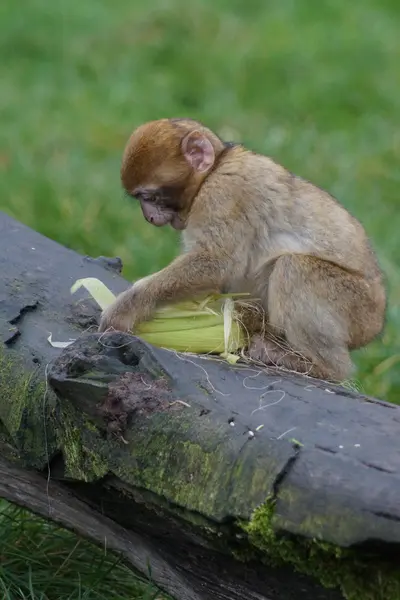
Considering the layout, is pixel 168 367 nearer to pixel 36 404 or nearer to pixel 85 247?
pixel 36 404

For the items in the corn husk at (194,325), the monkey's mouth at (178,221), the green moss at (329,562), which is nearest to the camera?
the green moss at (329,562)

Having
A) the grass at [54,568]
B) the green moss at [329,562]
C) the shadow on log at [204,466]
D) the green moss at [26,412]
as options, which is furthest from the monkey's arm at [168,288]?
the green moss at [329,562]

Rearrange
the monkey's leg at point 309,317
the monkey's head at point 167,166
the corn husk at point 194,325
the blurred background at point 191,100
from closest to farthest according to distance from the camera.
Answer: the corn husk at point 194,325 → the monkey's leg at point 309,317 → the monkey's head at point 167,166 → the blurred background at point 191,100

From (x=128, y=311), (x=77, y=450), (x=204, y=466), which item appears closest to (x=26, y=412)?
(x=77, y=450)

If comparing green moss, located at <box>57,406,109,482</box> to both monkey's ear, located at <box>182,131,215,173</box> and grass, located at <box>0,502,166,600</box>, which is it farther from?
monkey's ear, located at <box>182,131,215,173</box>

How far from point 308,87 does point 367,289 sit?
652 cm

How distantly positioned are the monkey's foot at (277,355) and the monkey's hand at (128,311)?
0.48 m

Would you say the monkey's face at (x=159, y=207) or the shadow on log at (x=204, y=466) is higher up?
the monkey's face at (x=159, y=207)

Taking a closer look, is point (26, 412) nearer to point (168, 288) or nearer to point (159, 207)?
point (168, 288)

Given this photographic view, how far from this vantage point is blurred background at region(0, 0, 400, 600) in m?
8.09

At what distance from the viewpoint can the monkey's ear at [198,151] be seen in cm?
483

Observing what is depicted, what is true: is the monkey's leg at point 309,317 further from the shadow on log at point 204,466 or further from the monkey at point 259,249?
the shadow on log at point 204,466

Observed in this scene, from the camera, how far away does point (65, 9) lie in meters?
12.5

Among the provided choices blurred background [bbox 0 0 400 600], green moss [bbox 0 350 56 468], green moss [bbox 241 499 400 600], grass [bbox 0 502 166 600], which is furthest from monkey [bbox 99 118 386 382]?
blurred background [bbox 0 0 400 600]
